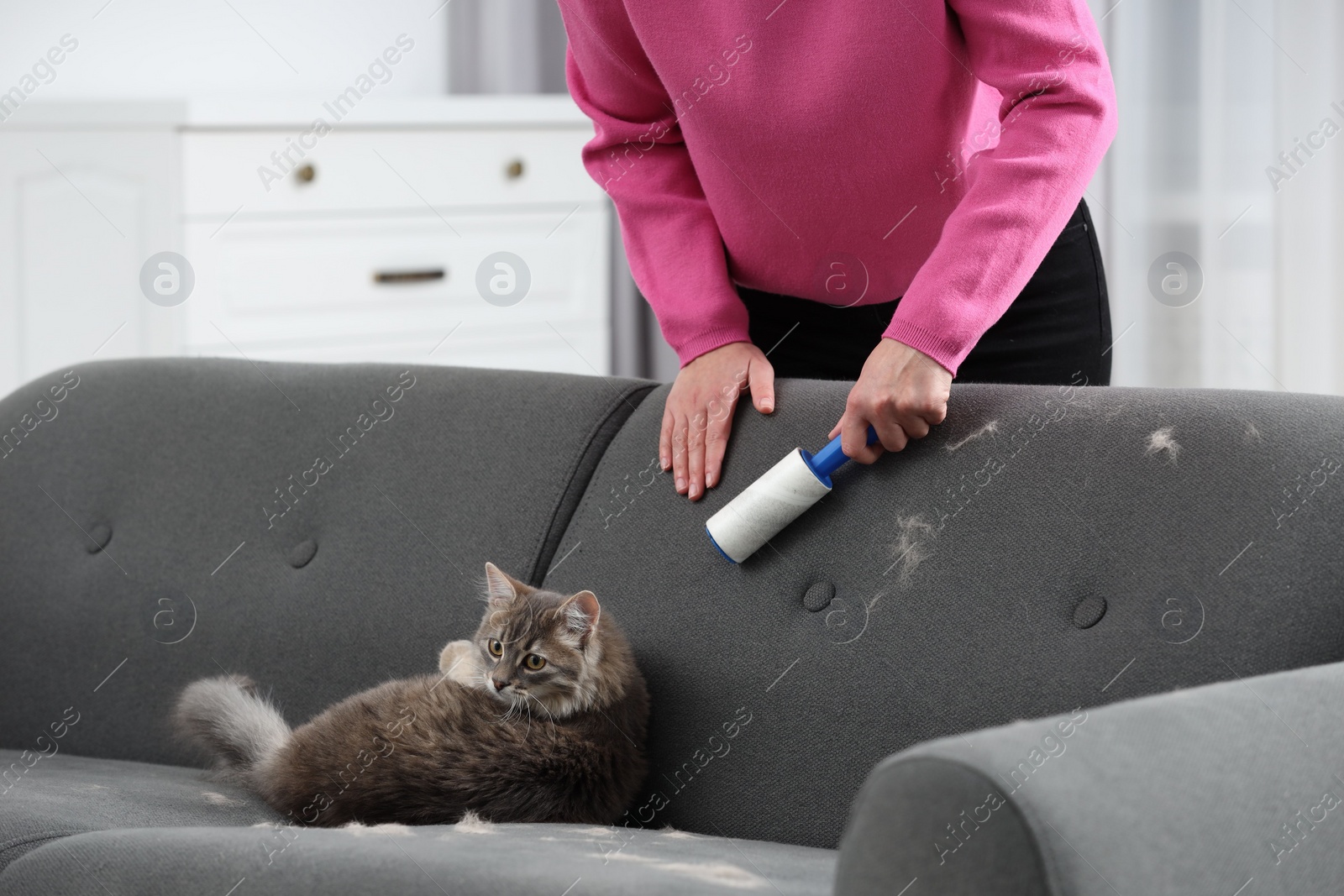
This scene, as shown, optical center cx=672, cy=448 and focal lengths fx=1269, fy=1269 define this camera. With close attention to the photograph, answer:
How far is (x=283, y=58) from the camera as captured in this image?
142 inches

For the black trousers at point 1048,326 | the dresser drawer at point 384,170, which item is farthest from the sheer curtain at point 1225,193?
the dresser drawer at point 384,170

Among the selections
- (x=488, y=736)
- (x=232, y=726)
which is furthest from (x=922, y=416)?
(x=232, y=726)

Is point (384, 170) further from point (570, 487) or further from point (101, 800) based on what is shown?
point (101, 800)

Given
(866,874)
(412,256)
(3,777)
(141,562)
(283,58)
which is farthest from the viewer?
(283,58)

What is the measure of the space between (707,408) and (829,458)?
19 centimetres

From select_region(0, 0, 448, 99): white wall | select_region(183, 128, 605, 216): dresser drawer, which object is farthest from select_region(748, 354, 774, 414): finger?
select_region(0, 0, 448, 99): white wall

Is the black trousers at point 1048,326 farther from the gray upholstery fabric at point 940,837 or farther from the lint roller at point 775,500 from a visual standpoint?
the gray upholstery fabric at point 940,837

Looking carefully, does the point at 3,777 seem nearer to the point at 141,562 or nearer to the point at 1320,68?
the point at 141,562

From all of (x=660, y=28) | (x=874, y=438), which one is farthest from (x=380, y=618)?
(x=660, y=28)

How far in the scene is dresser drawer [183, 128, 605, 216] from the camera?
2861 mm

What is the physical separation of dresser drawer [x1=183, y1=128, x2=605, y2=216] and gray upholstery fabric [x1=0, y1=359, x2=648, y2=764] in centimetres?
120

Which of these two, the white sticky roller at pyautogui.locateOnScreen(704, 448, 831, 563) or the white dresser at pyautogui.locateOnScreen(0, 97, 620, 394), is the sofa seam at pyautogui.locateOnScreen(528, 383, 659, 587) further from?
the white dresser at pyautogui.locateOnScreen(0, 97, 620, 394)

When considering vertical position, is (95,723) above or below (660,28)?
below

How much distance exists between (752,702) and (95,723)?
0.87m
